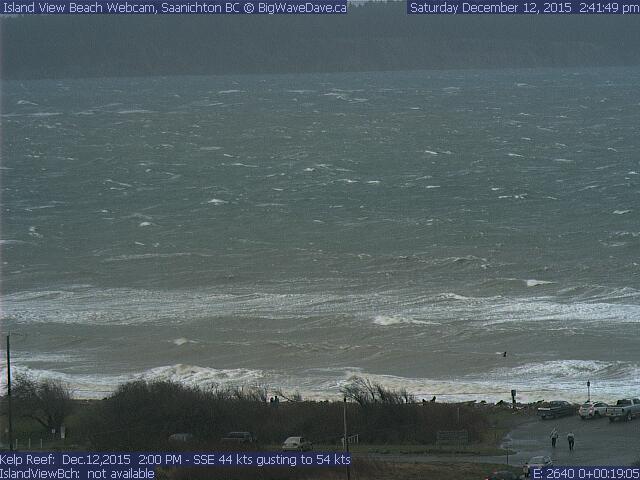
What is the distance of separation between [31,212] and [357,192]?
21187 mm

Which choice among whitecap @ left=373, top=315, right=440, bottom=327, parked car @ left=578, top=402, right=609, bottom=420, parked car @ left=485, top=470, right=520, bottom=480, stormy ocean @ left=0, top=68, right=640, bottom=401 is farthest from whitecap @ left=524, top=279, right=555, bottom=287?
parked car @ left=485, top=470, right=520, bottom=480

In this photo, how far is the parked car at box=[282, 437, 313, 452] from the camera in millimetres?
30281

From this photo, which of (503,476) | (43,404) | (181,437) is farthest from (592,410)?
(43,404)

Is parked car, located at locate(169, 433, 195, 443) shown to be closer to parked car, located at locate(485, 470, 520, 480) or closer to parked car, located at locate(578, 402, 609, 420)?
parked car, located at locate(485, 470, 520, 480)

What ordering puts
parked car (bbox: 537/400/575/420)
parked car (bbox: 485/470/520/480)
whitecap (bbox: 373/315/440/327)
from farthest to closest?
whitecap (bbox: 373/315/440/327) → parked car (bbox: 537/400/575/420) → parked car (bbox: 485/470/520/480)

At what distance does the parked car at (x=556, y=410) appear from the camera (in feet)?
113

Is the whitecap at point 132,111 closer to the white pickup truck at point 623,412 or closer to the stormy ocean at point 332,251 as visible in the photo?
the stormy ocean at point 332,251

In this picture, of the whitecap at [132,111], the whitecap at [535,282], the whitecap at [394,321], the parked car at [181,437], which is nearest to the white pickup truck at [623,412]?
the parked car at [181,437]

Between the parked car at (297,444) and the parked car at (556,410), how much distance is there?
7.22 meters

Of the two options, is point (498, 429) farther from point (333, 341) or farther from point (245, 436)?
point (333, 341)

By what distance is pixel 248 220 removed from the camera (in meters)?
75.9

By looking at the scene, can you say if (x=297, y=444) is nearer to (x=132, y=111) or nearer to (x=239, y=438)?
(x=239, y=438)

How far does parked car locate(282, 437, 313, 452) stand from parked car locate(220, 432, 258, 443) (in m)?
0.87

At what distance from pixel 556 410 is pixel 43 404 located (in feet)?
46.1
